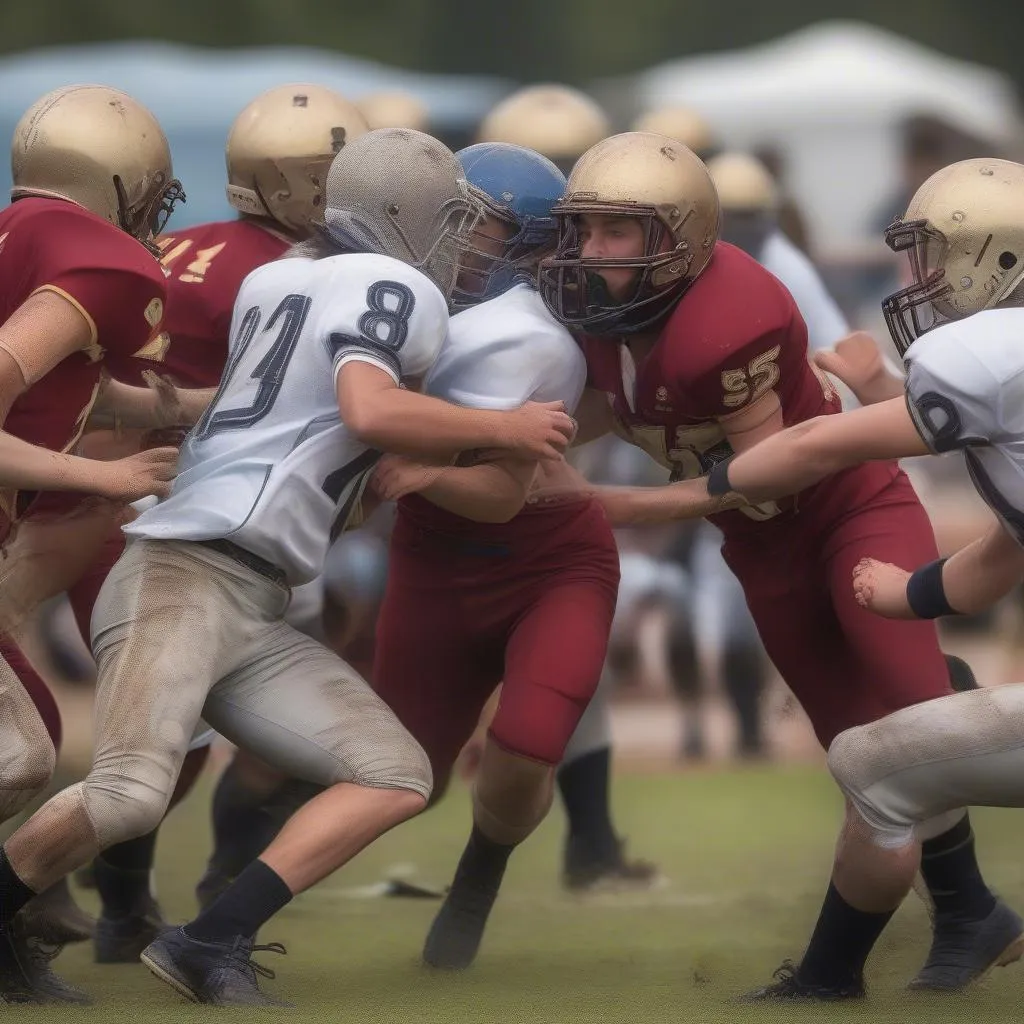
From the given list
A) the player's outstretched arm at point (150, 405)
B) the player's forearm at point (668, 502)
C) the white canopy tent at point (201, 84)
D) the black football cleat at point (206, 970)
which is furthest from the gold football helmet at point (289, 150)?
the white canopy tent at point (201, 84)

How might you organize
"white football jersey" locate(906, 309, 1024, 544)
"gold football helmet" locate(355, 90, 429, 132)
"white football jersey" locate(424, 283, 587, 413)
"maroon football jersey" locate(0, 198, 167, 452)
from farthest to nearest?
1. "gold football helmet" locate(355, 90, 429, 132)
2. "white football jersey" locate(424, 283, 587, 413)
3. "maroon football jersey" locate(0, 198, 167, 452)
4. "white football jersey" locate(906, 309, 1024, 544)

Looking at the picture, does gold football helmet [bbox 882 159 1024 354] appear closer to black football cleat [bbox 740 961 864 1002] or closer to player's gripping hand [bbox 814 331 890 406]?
player's gripping hand [bbox 814 331 890 406]

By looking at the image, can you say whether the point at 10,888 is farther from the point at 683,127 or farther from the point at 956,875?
the point at 683,127

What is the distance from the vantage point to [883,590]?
3803 millimetres

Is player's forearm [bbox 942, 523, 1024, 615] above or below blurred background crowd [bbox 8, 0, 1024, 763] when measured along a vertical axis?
above

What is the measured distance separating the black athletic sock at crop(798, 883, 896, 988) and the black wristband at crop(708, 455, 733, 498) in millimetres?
775

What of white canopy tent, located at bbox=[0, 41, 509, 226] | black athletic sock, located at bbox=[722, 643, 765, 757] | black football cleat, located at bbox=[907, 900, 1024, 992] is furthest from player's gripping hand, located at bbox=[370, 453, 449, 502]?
white canopy tent, located at bbox=[0, 41, 509, 226]

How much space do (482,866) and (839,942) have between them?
2.92 feet

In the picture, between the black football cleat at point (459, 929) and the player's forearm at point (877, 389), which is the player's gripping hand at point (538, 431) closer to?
the player's forearm at point (877, 389)

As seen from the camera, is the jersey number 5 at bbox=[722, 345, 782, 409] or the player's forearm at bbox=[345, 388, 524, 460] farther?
the jersey number 5 at bbox=[722, 345, 782, 409]

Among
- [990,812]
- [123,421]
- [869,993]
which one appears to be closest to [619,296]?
[123,421]

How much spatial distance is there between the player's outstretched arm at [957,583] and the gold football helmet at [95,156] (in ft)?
5.48

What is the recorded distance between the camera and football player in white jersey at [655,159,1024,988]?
3389mm

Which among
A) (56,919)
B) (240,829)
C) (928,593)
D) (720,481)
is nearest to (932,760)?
(928,593)
